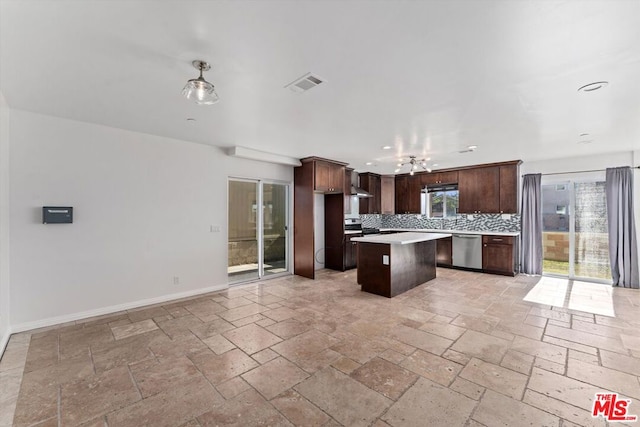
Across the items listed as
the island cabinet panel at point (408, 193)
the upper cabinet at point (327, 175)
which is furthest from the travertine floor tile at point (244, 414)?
the island cabinet panel at point (408, 193)

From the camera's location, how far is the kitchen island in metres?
4.48

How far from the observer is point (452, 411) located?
1.92 meters

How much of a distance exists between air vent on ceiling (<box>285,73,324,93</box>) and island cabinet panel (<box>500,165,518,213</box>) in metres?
5.53

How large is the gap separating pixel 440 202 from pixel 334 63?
6.10 m

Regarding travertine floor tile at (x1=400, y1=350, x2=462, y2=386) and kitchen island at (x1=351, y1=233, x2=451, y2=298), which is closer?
travertine floor tile at (x1=400, y1=350, x2=462, y2=386)

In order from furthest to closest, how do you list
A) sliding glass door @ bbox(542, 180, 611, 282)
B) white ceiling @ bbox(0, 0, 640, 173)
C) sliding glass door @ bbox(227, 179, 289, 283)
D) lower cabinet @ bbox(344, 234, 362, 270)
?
lower cabinet @ bbox(344, 234, 362, 270) → sliding glass door @ bbox(542, 180, 611, 282) → sliding glass door @ bbox(227, 179, 289, 283) → white ceiling @ bbox(0, 0, 640, 173)

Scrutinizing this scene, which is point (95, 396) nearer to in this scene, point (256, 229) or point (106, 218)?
point (106, 218)

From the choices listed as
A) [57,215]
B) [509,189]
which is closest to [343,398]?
[57,215]

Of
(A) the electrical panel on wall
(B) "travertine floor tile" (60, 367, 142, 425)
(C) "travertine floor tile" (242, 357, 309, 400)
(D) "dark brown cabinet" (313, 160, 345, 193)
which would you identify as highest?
(D) "dark brown cabinet" (313, 160, 345, 193)

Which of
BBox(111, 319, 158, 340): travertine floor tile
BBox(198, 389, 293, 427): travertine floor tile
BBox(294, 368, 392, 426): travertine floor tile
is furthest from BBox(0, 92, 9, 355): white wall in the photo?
BBox(294, 368, 392, 426): travertine floor tile

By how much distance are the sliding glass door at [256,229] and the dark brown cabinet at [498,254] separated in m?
4.41

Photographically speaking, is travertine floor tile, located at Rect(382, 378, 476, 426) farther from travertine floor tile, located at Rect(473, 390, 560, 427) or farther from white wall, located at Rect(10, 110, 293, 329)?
white wall, located at Rect(10, 110, 293, 329)

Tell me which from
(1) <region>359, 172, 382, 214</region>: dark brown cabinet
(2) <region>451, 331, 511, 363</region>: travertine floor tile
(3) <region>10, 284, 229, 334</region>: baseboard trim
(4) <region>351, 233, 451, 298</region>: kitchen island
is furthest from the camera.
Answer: (1) <region>359, 172, 382, 214</region>: dark brown cabinet

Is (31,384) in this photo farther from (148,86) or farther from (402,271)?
(402,271)
